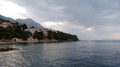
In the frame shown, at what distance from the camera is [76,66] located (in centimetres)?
5378

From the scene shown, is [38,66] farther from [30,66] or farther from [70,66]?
[70,66]

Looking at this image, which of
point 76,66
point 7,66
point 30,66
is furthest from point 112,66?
point 7,66

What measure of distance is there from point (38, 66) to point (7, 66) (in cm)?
867

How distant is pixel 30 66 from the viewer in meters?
53.2

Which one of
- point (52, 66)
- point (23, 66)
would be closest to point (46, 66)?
point (52, 66)

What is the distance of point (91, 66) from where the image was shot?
54125mm

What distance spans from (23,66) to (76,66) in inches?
583

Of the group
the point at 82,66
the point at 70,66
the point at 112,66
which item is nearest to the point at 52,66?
the point at 70,66

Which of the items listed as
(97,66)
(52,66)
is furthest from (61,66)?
(97,66)

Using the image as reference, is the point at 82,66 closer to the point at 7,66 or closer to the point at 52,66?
the point at 52,66

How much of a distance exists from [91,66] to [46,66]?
12.7 meters

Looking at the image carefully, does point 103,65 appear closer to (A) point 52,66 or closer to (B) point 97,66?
(B) point 97,66

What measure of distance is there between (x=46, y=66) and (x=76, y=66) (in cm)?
841

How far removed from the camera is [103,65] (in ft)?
184
